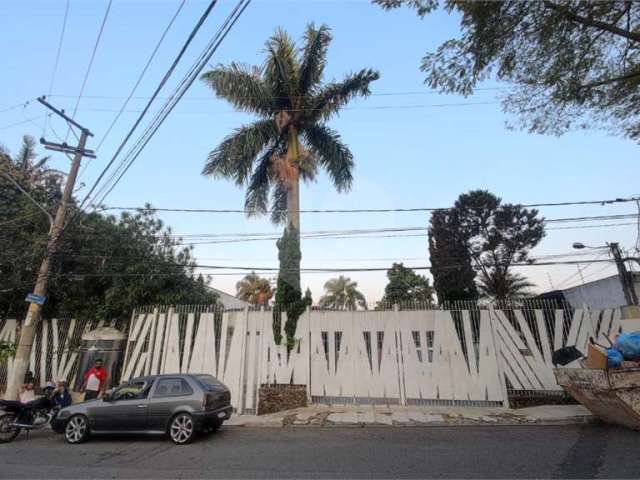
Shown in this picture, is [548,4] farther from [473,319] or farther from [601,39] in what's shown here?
[473,319]

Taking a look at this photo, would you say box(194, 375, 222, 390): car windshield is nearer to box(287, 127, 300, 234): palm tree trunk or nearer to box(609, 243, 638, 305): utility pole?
box(287, 127, 300, 234): palm tree trunk

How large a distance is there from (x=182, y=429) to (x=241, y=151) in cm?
894

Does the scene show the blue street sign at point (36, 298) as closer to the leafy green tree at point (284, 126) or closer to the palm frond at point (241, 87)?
the leafy green tree at point (284, 126)

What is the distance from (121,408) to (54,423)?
1.69 m

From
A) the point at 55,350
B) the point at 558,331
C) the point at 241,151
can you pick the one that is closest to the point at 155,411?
the point at 55,350

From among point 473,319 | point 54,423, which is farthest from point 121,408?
point 473,319

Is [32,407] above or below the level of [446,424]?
above

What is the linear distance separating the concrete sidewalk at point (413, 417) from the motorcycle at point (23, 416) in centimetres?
450

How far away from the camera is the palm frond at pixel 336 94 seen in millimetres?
12695

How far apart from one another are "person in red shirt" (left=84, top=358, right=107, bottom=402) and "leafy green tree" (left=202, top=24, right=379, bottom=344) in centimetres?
692

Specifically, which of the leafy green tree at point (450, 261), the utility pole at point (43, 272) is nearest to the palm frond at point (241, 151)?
the utility pole at point (43, 272)

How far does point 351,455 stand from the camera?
225 inches

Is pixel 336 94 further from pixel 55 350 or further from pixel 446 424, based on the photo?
pixel 55 350

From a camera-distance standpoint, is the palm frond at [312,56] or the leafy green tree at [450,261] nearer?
the palm frond at [312,56]
